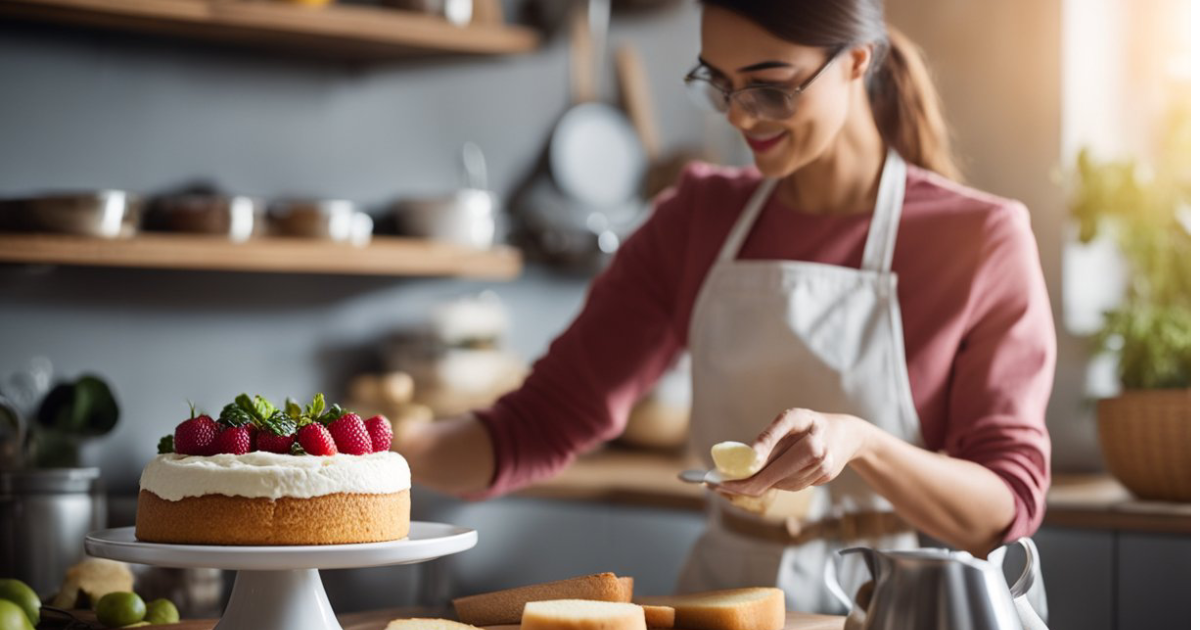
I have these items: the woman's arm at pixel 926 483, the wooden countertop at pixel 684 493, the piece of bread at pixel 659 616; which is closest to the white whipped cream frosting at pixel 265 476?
the piece of bread at pixel 659 616

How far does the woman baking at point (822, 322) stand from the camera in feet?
5.44

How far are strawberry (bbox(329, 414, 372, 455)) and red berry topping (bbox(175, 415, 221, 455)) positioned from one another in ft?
0.38

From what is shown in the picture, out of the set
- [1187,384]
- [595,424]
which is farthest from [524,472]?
[1187,384]

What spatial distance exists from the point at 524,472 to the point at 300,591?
68 centimetres

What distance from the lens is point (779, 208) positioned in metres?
1.95

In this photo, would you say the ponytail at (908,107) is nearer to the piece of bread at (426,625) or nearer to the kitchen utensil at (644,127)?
the piece of bread at (426,625)

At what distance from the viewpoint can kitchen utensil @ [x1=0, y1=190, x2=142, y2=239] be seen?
2.56 meters

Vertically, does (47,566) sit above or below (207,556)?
below

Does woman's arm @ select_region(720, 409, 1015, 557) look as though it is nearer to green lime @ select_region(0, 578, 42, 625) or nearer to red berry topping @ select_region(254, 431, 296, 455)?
red berry topping @ select_region(254, 431, 296, 455)

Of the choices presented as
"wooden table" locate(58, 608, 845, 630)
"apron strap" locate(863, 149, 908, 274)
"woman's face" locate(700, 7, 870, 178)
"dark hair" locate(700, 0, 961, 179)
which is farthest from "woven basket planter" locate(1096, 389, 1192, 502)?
"wooden table" locate(58, 608, 845, 630)

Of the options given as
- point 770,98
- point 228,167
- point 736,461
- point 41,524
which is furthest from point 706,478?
point 228,167

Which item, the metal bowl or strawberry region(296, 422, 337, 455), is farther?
the metal bowl

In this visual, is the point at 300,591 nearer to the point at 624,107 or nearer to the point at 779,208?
the point at 779,208

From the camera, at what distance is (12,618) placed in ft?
4.25
